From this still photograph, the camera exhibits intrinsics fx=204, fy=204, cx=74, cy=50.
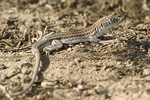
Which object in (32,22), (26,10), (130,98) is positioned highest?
(26,10)

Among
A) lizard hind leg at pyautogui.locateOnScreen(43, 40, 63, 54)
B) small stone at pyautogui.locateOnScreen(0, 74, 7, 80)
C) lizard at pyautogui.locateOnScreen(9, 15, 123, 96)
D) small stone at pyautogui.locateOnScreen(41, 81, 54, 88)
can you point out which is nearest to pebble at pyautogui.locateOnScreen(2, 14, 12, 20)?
lizard at pyautogui.locateOnScreen(9, 15, 123, 96)

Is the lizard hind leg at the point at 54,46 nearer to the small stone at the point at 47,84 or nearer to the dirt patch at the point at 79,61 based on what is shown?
the dirt patch at the point at 79,61

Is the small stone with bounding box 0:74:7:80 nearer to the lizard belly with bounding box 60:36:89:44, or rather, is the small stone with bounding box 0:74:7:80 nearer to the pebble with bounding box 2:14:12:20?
the lizard belly with bounding box 60:36:89:44

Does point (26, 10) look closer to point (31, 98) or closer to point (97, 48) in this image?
point (97, 48)

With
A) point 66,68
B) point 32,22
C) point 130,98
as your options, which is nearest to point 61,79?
point 66,68

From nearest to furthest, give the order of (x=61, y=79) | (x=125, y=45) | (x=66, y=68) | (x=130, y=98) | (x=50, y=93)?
(x=130, y=98) < (x=50, y=93) < (x=61, y=79) < (x=66, y=68) < (x=125, y=45)

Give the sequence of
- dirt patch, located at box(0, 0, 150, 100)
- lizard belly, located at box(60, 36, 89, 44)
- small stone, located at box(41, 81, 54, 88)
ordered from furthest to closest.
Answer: lizard belly, located at box(60, 36, 89, 44), small stone, located at box(41, 81, 54, 88), dirt patch, located at box(0, 0, 150, 100)

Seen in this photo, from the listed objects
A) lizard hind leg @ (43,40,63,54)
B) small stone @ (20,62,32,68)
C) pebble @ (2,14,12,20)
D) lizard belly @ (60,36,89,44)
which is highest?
pebble @ (2,14,12,20)

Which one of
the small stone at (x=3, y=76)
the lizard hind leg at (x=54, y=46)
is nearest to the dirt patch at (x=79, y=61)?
the small stone at (x=3, y=76)
